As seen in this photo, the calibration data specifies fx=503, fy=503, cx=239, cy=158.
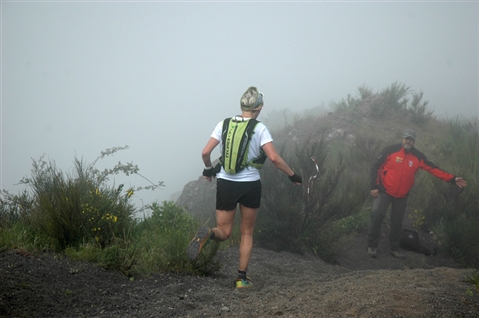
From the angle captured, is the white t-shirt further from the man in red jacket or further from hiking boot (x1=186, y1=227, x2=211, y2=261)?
the man in red jacket

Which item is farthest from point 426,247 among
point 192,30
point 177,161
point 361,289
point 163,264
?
point 192,30

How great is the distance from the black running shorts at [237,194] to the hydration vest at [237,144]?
160mm

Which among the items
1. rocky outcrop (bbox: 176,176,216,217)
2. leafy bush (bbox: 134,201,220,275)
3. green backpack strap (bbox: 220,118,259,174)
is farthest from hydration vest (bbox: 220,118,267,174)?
rocky outcrop (bbox: 176,176,216,217)

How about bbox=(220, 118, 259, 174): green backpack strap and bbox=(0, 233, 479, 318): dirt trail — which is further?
bbox=(220, 118, 259, 174): green backpack strap

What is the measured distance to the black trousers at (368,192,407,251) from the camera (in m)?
9.30

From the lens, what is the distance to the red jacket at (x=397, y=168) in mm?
9109

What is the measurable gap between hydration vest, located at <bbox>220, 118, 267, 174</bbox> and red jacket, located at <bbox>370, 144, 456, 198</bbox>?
15.1 ft

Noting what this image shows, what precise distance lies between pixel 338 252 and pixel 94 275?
567cm

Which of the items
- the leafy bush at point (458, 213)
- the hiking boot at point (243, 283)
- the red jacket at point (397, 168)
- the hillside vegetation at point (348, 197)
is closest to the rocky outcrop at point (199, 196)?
the hillside vegetation at point (348, 197)

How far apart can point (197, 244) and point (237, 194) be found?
2.18 ft

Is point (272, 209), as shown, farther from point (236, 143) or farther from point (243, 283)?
point (236, 143)

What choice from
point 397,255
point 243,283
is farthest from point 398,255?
point 243,283

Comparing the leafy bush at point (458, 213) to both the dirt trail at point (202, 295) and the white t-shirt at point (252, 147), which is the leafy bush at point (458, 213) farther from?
the white t-shirt at point (252, 147)

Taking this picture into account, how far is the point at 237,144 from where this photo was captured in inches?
204
